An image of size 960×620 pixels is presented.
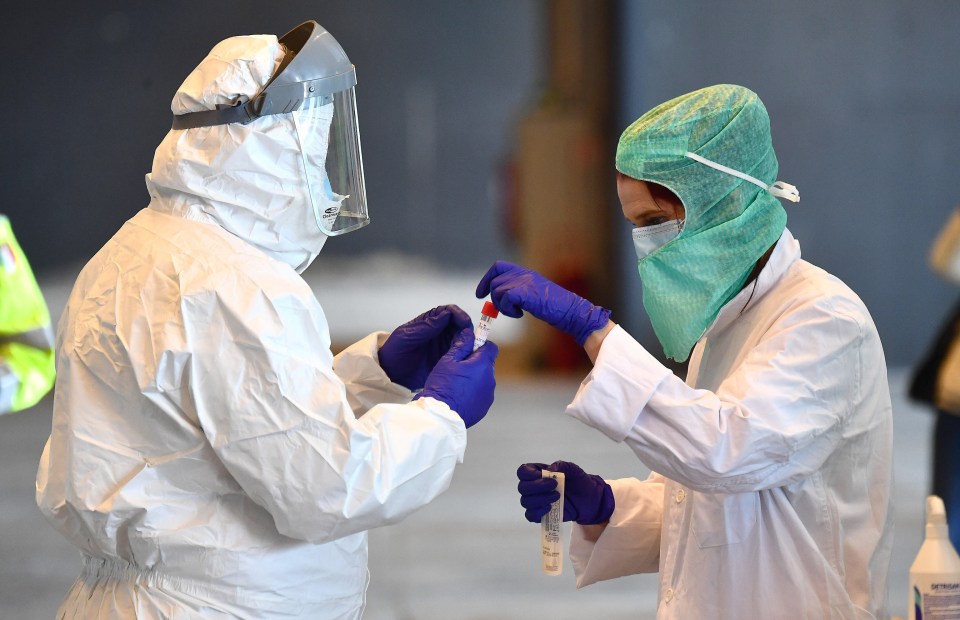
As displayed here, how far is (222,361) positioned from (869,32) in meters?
7.79

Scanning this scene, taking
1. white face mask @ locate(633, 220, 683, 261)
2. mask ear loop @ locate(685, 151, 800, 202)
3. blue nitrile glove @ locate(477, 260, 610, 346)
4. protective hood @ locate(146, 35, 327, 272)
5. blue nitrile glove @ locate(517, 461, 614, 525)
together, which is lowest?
blue nitrile glove @ locate(517, 461, 614, 525)

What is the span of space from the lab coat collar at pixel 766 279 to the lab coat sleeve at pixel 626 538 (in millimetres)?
416

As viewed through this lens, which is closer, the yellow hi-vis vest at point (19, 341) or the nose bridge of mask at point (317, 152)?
the nose bridge of mask at point (317, 152)

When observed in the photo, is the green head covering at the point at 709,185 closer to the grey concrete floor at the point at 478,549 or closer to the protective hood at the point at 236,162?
the protective hood at the point at 236,162

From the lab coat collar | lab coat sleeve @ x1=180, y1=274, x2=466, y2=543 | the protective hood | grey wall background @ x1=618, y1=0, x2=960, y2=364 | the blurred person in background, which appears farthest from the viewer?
grey wall background @ x1=618, y1=0, x2=960, y2=364

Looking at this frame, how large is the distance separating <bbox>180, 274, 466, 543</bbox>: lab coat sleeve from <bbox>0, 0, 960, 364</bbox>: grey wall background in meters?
6.80

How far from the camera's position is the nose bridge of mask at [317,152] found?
1712mm

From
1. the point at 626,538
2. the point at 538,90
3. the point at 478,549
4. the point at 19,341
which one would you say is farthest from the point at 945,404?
the point at 538,90

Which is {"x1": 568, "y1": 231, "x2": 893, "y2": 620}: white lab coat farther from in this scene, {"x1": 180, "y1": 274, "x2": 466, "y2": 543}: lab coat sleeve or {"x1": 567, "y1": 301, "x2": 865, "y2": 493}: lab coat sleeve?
{"x1": 180, "y1": 274, "x2": 466, "y2": 543}: lab coat sleeve

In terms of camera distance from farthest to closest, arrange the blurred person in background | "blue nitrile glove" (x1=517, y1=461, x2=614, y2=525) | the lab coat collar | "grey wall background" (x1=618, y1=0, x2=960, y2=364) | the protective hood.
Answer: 1. "grey wall background" (x1=618, y1=0, x2=960, y2=364)
2. the blurred person in background
3. "blue nitrile glove" (x1=517, y1=461, x2=614, y2=525)
4. the lab coat collar
5. the protective hood

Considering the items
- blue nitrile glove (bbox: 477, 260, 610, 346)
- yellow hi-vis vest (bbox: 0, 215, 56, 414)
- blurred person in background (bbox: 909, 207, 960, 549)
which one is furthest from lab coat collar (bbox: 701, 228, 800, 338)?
yellow hi-vis vest (bbox: 0, 215, 56, 414)

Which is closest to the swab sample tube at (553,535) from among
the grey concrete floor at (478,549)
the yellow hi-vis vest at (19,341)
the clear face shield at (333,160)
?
the clear face shield at (333,160)

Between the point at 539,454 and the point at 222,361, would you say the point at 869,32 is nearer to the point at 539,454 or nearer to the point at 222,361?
the point at 539,454

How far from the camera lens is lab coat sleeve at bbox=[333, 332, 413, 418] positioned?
6.70ft
